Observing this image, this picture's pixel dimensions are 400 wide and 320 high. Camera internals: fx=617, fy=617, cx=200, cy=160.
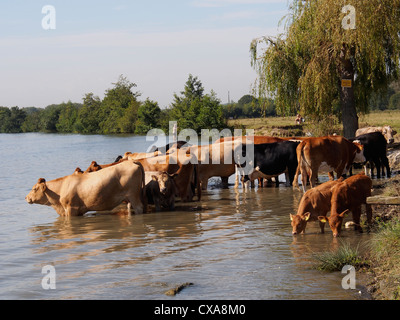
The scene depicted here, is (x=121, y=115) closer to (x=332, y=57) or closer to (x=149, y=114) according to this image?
(x=149, y=114)

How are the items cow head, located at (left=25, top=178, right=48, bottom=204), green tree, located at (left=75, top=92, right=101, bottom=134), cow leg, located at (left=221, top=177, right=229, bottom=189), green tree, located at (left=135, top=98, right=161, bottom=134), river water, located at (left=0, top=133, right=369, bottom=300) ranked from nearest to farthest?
river water, located at (left=0, top=133, right=369, bottom=300) < cow head, located at (left=25, top=178, right=48, bottom=204) < cow leg, located at (left=221, top=177, right=229, bottom=189) < green tree, located at (left=135, top=98, right=161, bottom=134) < green tree, located at (left=75, top=92, right=101, bottom=134)

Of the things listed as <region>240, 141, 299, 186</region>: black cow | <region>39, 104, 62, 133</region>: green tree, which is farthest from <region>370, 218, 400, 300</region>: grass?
<region>39, 104, 62, 133</region>: green tree

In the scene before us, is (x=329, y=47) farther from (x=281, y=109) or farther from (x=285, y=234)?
(x=285, y=234)

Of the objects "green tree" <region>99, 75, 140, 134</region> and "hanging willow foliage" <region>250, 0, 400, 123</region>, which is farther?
"green tree" <region>99, 75, 140, 134</region>

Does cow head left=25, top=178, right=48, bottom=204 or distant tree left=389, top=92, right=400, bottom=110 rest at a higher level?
distant tree left=389, top=92, right=400, bottom=110

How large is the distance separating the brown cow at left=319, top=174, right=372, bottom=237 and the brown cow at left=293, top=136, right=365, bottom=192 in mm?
5015

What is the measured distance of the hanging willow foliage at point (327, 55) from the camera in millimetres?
19234

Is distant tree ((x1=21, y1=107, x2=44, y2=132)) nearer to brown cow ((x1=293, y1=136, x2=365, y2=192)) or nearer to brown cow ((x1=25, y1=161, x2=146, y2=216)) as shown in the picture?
brown cow ((x1=293, y1=136, x2=365, y2=192))

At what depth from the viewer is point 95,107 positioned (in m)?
131

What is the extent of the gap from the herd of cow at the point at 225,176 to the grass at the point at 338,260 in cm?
155

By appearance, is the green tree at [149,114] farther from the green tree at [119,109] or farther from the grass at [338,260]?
the grass at [338,260]

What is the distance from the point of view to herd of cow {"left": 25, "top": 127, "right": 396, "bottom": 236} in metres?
10.2

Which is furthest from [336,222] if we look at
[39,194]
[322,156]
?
[39,194]

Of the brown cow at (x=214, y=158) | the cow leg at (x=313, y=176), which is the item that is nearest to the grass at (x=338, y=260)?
the cow leg at (x=313, y=176)
